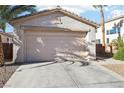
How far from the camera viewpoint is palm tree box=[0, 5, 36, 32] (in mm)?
13877

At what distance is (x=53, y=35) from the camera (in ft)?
55.4

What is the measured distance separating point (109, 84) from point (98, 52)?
17254mm

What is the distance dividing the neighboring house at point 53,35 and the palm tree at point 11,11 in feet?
1.90

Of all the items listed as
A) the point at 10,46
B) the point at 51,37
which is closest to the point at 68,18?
the point at 51,37

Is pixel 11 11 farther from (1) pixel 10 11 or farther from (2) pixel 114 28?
(2) pixel 114 28

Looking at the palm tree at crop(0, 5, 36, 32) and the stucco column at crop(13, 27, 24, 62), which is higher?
the palm tree at crop(0, 5, 36, 32)

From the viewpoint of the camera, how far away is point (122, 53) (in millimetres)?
17500

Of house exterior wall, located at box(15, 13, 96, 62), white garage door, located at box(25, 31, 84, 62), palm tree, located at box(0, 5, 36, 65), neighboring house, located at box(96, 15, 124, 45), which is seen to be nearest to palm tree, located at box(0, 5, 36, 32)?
palm tree, located at box(0, 5, 36, 65)

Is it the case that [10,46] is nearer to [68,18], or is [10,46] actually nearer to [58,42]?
[58,42]

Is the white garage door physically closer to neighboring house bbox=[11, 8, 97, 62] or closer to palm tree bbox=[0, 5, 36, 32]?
neighboring house bbox=[11, 8, 97, 62]

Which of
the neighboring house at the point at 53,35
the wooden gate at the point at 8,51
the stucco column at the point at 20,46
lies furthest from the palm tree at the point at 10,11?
the wooden gate at the point at 8,51

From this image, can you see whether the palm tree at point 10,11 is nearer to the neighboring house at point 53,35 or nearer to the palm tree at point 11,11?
the palm tree at point 11,11

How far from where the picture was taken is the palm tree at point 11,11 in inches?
546

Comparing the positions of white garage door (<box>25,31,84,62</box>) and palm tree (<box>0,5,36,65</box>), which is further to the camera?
white garage door (<box>25,31,84,62</box>)
